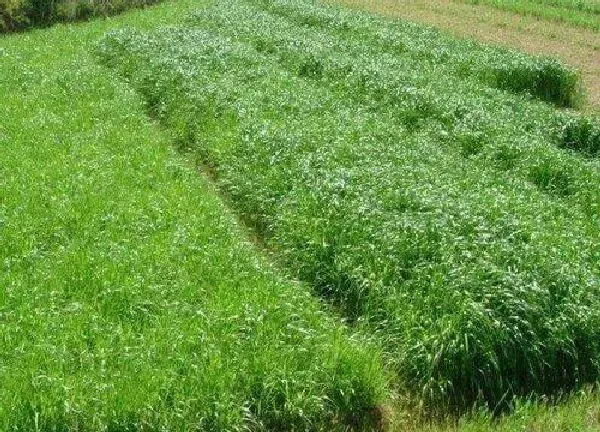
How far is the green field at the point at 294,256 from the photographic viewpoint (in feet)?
22.4

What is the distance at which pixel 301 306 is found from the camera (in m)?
8.03

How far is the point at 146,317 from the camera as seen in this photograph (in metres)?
7.61

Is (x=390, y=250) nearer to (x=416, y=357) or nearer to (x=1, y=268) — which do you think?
(x=416, y=357)

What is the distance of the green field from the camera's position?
22.4 feet

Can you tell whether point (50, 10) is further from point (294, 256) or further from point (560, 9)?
point (294, 256)

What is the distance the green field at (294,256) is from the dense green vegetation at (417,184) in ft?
0.12

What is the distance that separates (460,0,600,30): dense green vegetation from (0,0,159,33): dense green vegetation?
13.4 meters

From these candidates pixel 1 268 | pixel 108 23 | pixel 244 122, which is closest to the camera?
pixel 1 268

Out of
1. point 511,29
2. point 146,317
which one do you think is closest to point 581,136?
point 146,317

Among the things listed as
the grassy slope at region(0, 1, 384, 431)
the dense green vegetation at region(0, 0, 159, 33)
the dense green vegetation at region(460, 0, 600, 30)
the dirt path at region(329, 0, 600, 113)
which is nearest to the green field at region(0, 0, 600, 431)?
the grassy slope at region(0, 1, 384, 431)

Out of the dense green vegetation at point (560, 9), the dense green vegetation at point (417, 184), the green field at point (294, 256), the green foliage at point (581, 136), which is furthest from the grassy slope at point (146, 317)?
the dense green vegetation at point (560, 9)

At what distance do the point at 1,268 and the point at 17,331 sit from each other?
147 cm

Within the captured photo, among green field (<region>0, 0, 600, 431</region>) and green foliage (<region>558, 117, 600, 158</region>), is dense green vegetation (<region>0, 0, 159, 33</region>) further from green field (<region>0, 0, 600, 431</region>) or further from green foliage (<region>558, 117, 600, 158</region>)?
green foliage (<region>558, 117, 600, 158</region>)

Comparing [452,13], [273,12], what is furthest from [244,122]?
[452,13]
